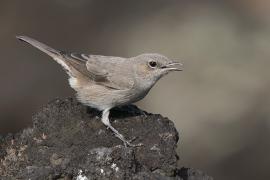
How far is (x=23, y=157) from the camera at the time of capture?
8.75m

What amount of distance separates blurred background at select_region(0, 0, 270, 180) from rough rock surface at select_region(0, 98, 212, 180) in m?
7.12

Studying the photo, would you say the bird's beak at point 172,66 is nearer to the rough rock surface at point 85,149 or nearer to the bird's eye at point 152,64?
the bird's eye at point 152,64

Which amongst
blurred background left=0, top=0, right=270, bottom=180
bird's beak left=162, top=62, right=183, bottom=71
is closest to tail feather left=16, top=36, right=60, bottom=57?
bird's beak left=162, top=62, right=183, bottom=71

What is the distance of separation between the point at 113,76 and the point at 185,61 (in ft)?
27.3

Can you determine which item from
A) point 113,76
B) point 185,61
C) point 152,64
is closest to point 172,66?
point 152,64

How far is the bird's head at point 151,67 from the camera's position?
1051 cm

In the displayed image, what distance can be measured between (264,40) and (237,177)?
4.80 meters

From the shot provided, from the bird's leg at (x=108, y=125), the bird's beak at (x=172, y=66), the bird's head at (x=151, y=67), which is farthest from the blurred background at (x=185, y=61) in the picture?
the bird's leg at (x=108, y=125)

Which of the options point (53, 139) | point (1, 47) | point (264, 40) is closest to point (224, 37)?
point (264, 40)

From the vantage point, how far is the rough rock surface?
818 centimetres

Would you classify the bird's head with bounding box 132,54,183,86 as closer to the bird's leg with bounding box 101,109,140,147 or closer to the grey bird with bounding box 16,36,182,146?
the grey bird with bounding box 16,36,182,146

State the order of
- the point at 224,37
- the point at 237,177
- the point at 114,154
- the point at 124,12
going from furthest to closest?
the point at 124,12, the point at 224,37, the point at 237,177, the point at 114,154

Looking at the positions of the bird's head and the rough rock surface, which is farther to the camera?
the bird's head

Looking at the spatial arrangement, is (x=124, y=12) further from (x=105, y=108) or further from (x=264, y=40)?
(x=105, y=108)
